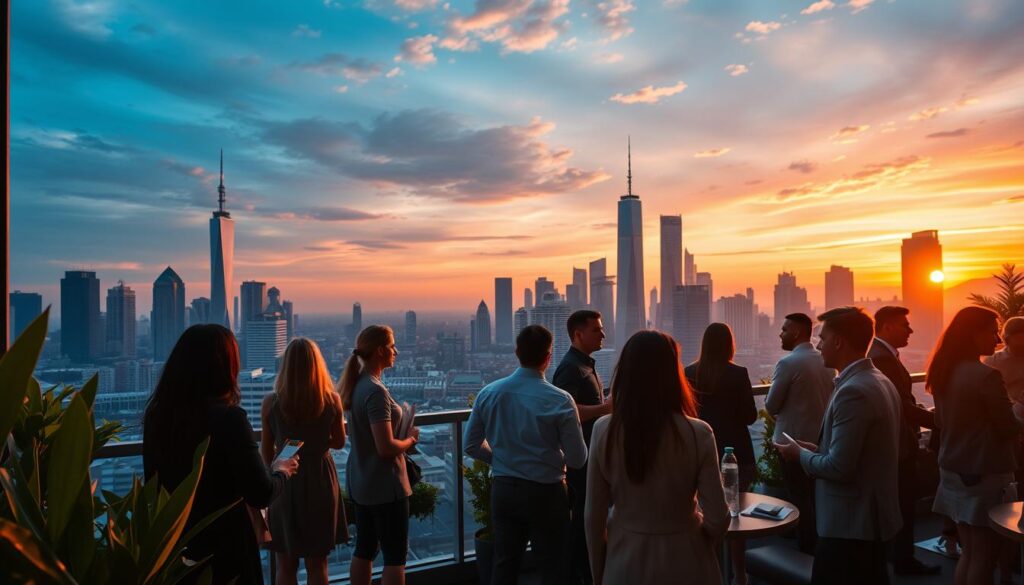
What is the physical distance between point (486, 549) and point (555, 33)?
17.2 feet

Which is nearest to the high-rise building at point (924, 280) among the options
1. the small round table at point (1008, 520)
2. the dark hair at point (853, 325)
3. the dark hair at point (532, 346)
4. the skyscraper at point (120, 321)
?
the small round table at point (1008, 520)

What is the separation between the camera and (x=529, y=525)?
3363 mm

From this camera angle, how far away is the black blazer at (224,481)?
2225 mm

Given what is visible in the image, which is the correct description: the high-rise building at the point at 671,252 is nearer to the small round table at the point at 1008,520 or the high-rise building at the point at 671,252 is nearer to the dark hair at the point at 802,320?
the dark hair at the point at 802,320

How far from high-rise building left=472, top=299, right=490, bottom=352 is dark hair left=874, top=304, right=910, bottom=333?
15.6ft

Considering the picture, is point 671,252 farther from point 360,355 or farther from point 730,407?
point 360,355

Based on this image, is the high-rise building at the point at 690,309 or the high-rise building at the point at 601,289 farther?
the high-rise building at the point at 601,289

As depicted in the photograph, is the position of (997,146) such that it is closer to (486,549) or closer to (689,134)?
(689,134)

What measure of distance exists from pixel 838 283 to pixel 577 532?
7.72 meters

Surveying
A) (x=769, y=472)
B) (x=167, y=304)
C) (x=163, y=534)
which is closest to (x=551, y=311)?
(x=769, y=472)

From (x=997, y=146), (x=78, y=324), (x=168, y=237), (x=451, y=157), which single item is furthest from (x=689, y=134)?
(x=168, y=237)

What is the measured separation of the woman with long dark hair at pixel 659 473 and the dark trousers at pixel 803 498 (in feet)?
9.35

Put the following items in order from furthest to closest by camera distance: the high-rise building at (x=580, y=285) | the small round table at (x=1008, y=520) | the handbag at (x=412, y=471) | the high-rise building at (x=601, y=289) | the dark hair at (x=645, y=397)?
the high-rise building at (x=580, y=285) < the high-rise building at (x=601, y=289) < the handbag at (x=412, y=471) < the small round table at (x=1008, y=520) < the dark hair at (x=645, y=397)

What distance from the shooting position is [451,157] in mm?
13664
